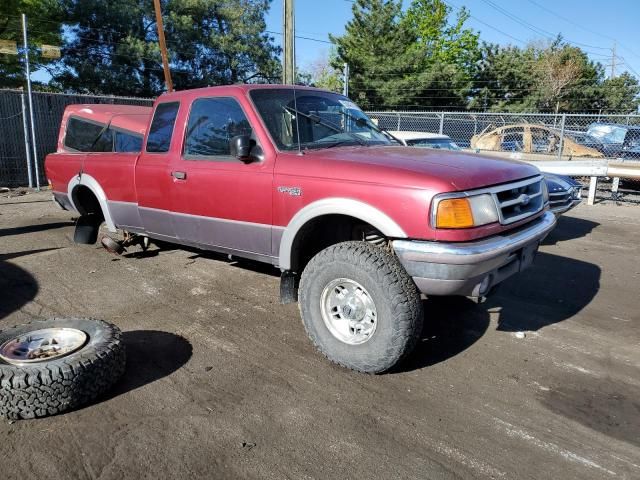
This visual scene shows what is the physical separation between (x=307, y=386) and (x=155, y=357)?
3.95ft

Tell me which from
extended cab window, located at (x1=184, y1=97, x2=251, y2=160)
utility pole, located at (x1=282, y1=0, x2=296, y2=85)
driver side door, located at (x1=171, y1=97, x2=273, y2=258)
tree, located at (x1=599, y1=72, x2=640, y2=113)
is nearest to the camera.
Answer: driver side door, located at (x1=171, y1=97, x2=273, y2=258)

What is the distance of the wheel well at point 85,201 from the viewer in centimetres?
623

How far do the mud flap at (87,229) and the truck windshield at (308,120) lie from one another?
11.7 feet

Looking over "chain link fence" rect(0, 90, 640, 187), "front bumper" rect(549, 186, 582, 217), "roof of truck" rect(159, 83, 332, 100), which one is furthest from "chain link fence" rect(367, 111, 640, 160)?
"roof of truck" rect(159, 83, 332, 100)

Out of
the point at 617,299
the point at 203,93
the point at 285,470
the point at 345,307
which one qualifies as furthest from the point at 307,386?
the point at 617,299

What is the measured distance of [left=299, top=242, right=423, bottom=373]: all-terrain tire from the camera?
3146mm

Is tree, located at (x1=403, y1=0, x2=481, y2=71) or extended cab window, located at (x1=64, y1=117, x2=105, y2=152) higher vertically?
tree, located at (x1=403, y1=0, x2=481, y2=71)

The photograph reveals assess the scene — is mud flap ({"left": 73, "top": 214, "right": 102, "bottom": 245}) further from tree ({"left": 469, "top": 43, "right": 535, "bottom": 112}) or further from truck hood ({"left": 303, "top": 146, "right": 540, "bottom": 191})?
tree ({"left": 469, "top": 43, "right": 535, "bottom": 112})

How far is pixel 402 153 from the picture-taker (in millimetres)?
3871

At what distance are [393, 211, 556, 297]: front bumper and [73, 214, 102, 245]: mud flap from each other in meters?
4.88

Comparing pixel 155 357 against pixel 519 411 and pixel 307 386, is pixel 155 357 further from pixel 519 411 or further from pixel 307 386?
pixel 519 411

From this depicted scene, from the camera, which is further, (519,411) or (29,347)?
(29,347)

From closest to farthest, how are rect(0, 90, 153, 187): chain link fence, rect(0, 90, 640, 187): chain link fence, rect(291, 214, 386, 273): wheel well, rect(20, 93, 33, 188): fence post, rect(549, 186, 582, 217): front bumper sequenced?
1. rect(291, 214, 386, 273): wheel well
2. rect(549, 186, 582, 217): front bumper
3. rect(20, 93, 33, 188): fence post
4. rect(0, 90, 153, 187): chain link fence
5. rect(0, 90, 640, 187): chain link fence

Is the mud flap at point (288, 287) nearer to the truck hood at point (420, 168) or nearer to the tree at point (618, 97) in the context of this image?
the truck hood at point (420, 168)
